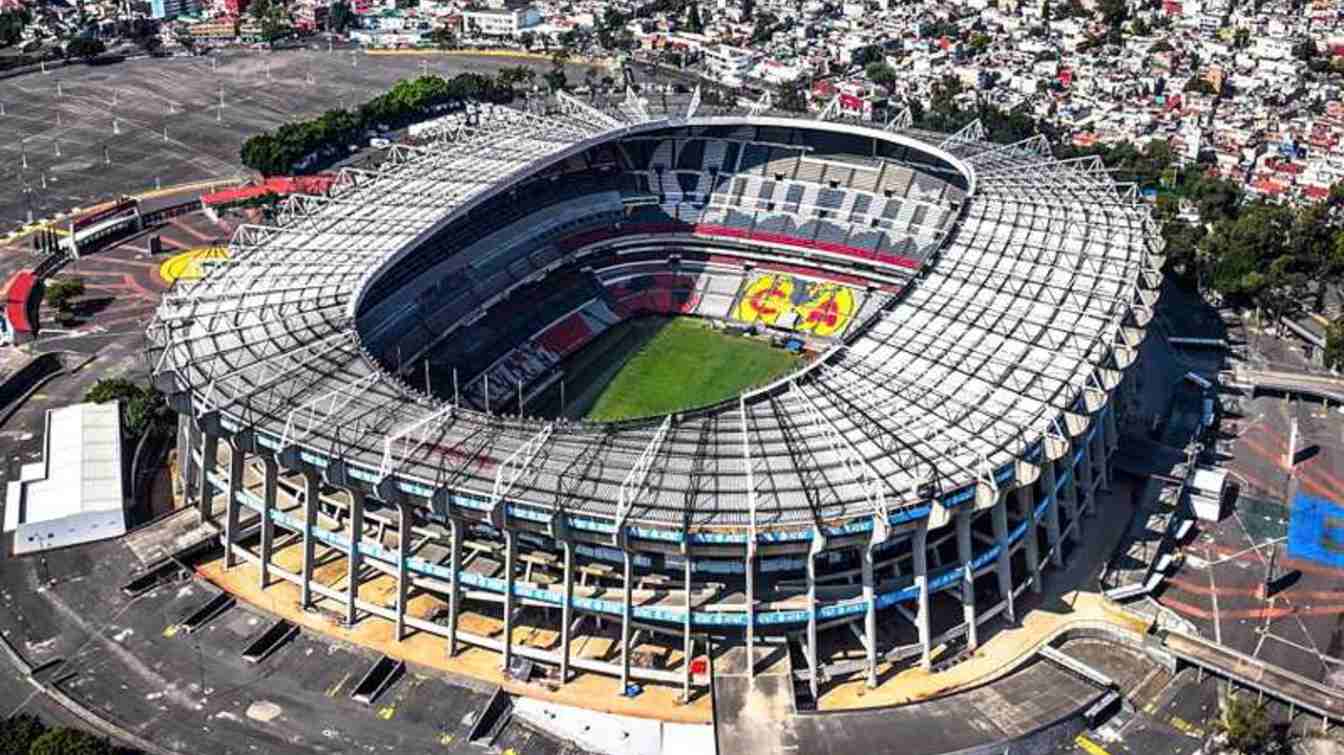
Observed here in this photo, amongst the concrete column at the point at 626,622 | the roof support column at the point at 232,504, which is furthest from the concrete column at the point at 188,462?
the concrete column at the point at 626,622

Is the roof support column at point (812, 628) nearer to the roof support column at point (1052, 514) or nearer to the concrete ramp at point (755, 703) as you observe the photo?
the concrete ramp at point (755, 703)

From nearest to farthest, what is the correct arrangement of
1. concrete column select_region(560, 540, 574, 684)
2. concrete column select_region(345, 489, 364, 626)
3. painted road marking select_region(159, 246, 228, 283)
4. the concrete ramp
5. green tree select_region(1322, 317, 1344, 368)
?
the concrete ramp < concrete column select_region(560, 540, 574, 684) < concrete column select_region(345, 489, 364, 626) < green tree select_region(1322, 317, 1344, 368) < painted road marking select_region(159, 246, 228, 283)

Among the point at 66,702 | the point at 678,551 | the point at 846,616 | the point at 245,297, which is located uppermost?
the point at 245,297

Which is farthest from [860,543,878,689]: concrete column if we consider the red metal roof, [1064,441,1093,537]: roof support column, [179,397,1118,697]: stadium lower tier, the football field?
the red metal roof

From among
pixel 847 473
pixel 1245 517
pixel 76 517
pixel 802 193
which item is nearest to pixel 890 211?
pixel 802 193

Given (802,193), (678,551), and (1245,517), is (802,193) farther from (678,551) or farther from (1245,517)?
(678,551)

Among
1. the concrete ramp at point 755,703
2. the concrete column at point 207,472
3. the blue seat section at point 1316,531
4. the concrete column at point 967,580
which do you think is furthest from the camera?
the blue seat section at point 1316,531

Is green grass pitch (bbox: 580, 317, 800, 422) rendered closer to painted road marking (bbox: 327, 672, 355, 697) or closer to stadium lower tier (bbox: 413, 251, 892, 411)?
stadium lower tier (bbox: 413, 251, 892, 411)
